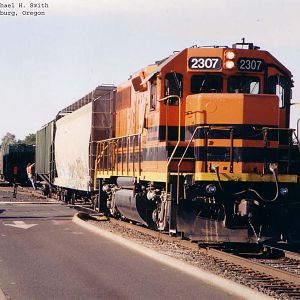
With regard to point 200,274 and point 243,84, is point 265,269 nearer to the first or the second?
point 200,274

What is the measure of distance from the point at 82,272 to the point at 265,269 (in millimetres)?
3019

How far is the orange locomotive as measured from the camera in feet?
42.1

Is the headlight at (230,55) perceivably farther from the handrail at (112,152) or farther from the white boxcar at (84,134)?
the white boxcar at (84,134)

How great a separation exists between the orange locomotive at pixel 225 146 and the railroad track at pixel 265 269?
1.83 feet

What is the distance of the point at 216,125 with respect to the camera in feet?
42.3

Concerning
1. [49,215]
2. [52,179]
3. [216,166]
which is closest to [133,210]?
[216,166]

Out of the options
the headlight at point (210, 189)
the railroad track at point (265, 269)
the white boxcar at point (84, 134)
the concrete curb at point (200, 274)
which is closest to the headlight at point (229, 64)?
the headlight at point (210, 189)

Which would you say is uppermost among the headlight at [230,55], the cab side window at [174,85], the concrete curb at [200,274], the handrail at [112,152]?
the headlight at [230,55]

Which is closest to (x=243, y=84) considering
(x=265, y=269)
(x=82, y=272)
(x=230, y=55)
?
(x=230, y=55)

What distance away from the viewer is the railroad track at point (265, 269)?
918cm

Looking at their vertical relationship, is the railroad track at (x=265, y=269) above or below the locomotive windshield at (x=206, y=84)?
below

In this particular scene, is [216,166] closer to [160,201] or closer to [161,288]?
[160,201]

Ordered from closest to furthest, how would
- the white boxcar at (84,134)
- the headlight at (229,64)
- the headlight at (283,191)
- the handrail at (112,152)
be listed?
the headlight at (283,191) → the headlight at (229,64) → the handrail at (112,152) → the white boxcar at (84,134)

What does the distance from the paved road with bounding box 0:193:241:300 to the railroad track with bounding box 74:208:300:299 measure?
3.03 ft
